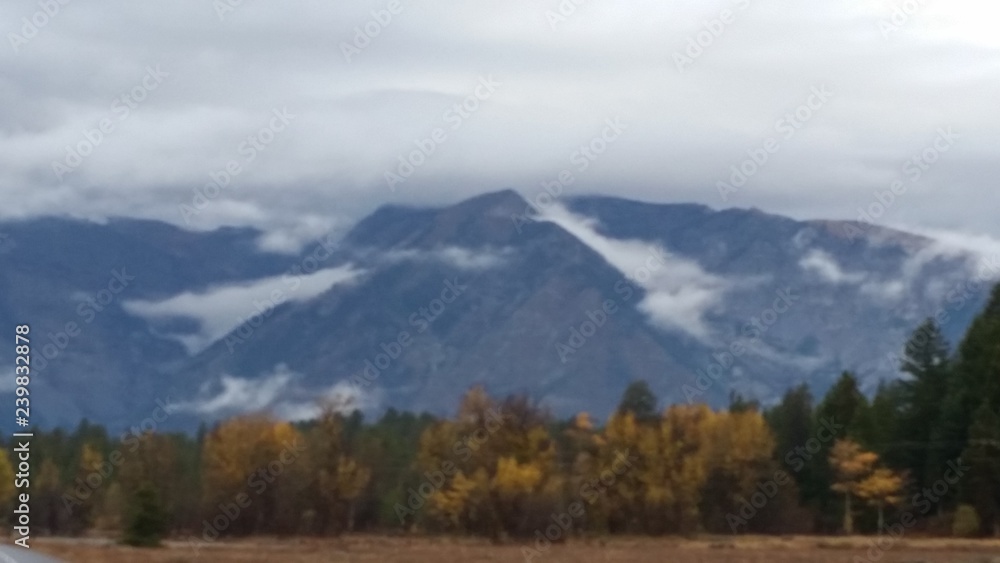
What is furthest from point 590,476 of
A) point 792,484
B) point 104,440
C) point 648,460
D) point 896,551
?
point 104,440

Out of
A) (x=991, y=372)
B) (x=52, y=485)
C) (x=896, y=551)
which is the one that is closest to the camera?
(x=896, y=551)

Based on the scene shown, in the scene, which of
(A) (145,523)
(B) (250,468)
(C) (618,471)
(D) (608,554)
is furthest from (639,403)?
(A) (145,523)

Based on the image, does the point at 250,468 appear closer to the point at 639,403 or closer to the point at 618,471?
the point at 618,471

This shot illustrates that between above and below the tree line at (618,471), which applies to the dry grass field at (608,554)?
below

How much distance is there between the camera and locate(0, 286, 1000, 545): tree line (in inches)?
4250

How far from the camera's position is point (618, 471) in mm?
118625

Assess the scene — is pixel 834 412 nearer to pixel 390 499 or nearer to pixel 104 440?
pixel 390 499

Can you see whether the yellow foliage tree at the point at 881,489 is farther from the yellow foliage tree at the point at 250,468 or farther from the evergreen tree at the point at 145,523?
the evergreen tree at the point at 145,523

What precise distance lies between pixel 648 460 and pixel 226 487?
33945mm

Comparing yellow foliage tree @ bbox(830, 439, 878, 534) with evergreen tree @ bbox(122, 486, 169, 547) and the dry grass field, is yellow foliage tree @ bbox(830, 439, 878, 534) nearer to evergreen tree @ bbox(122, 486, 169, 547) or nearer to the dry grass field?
the dry grass field

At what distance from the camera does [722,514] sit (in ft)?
391

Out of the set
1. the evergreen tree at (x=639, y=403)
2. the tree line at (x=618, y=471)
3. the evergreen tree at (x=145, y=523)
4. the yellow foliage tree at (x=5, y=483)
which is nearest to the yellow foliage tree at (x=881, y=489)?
the tree line at (x=618, y=471)

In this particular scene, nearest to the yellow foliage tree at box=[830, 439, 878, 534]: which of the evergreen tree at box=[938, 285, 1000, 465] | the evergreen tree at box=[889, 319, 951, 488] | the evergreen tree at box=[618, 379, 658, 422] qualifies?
the evergreen tree at box=[889, 319, 951, 488]

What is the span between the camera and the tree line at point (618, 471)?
107938mm
